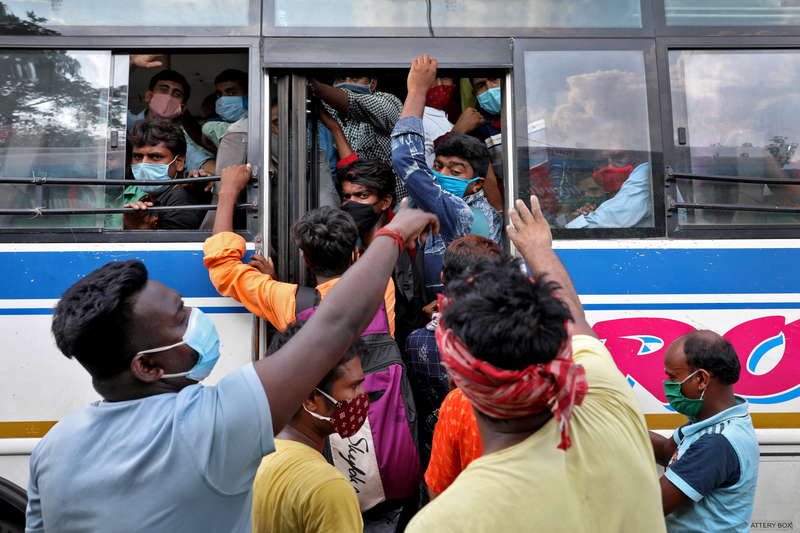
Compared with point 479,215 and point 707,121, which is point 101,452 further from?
point 707,121

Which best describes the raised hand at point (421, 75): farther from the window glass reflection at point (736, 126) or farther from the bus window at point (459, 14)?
the window glass reflection at point (736, 126)

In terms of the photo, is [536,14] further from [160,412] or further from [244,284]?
[160,412]

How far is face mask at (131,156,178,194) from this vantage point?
12.0 feet

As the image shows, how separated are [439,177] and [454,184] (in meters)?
0.10

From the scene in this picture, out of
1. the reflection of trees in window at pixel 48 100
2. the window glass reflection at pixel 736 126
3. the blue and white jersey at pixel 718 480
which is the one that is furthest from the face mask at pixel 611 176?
the reflection of trees in window at pixel 48 100

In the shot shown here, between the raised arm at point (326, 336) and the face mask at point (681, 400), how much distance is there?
1618mm

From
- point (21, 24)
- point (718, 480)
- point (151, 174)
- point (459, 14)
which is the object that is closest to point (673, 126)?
point (459, 14)

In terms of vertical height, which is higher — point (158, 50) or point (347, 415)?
point (158, 50)

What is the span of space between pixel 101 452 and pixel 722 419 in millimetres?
2214

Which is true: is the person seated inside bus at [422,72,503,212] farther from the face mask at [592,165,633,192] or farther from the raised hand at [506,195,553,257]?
the raised hand at [506,195,553,257]

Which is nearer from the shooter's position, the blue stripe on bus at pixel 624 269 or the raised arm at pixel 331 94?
the blue stripe on bus at pixel 624 269

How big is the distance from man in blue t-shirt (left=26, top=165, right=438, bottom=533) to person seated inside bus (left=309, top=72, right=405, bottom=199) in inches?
94.4

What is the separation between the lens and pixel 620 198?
11.8 ft

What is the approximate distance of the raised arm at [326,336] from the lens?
1.62 meters
